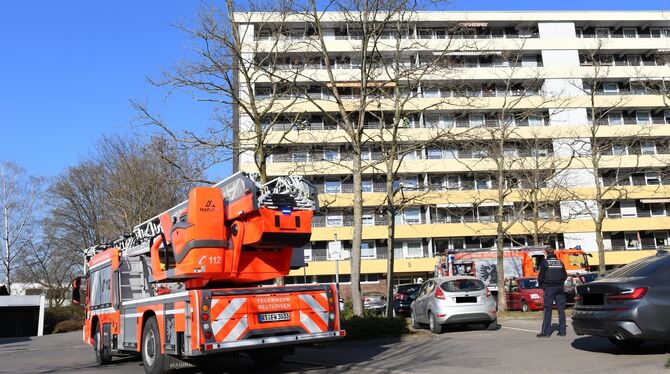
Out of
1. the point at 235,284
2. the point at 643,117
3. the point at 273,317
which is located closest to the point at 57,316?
the point at 235,284

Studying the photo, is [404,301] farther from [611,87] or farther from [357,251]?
[611,87]

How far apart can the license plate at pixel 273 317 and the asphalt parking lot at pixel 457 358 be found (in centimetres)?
144

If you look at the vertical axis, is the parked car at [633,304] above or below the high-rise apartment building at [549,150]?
below

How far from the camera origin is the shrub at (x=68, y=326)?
41469 millimetres

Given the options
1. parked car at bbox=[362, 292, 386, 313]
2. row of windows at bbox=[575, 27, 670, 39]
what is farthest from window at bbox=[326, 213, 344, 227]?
row of windows at bbox=[575, 27, 670, 39]

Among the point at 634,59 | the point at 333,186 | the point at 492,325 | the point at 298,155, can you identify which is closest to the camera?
the point at 492,325

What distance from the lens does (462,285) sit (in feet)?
54.1

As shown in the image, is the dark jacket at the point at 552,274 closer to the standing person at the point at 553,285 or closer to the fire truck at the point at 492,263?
the standing person at the point at 553,285

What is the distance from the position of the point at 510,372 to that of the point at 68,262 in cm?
5274

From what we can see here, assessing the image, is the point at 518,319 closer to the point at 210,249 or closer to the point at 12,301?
the point at 210,249

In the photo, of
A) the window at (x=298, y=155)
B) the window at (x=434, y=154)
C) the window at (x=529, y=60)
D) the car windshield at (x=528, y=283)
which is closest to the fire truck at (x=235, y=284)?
the window at (x=298, y=155)

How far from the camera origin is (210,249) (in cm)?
1027

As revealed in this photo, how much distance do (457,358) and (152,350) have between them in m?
5.46

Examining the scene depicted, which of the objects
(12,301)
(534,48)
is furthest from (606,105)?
(12,301)
